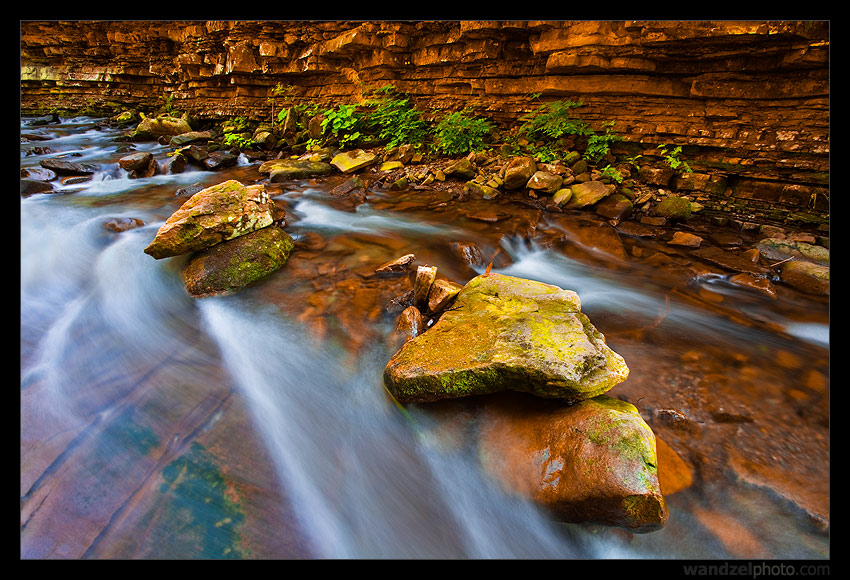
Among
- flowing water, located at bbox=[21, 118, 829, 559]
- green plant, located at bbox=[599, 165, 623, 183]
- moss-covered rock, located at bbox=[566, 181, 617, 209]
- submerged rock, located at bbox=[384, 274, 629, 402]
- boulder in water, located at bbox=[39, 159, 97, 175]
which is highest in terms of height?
green plant, located at bbox=[599, 165, 623, 183]

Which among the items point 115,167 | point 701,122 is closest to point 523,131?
point 701,122

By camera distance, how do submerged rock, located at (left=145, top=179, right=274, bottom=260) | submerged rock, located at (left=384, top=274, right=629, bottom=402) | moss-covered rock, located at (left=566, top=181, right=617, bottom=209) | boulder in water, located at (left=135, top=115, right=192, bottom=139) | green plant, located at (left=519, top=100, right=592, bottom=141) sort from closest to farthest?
1. submerged rock, located at (left=384, top=274, right=629, bottom=402)
2. submerged rock, located at (left=145, top=179, right=274, bottom=260)
3. moss-covered rock, located at (left=566, top=181, right=617, bottom=209)
4. green plant, located at (left=519, top=100, right=592, bottom=141)
5. boulder in water, located at (left=135, top=115, right=192, bottom=139)

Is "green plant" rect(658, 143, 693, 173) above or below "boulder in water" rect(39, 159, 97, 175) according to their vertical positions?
above

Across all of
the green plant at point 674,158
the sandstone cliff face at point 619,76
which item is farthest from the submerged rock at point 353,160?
the green plant at point 674,158

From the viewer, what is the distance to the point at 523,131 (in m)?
7.68

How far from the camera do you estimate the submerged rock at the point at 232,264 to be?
12.8 feet

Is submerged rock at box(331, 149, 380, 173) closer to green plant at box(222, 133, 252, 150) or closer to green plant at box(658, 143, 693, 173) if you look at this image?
green plant at box(222, 133, 252, 150)

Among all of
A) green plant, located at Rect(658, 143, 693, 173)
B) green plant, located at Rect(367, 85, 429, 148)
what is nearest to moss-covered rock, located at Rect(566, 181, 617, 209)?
green plant, located at Rect(658, 143, 693, 173)

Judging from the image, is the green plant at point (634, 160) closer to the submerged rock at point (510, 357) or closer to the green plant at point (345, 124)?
the submerged rock at point (510, 357)

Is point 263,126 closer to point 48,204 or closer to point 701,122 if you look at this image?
point 48,204

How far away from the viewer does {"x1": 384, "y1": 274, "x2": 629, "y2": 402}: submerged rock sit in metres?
2.29

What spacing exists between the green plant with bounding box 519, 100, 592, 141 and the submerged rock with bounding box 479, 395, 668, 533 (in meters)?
6.21

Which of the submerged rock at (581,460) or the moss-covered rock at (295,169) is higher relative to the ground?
the moss-covered rock at (295,169)

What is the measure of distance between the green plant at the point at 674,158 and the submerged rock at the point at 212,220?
255 inches
